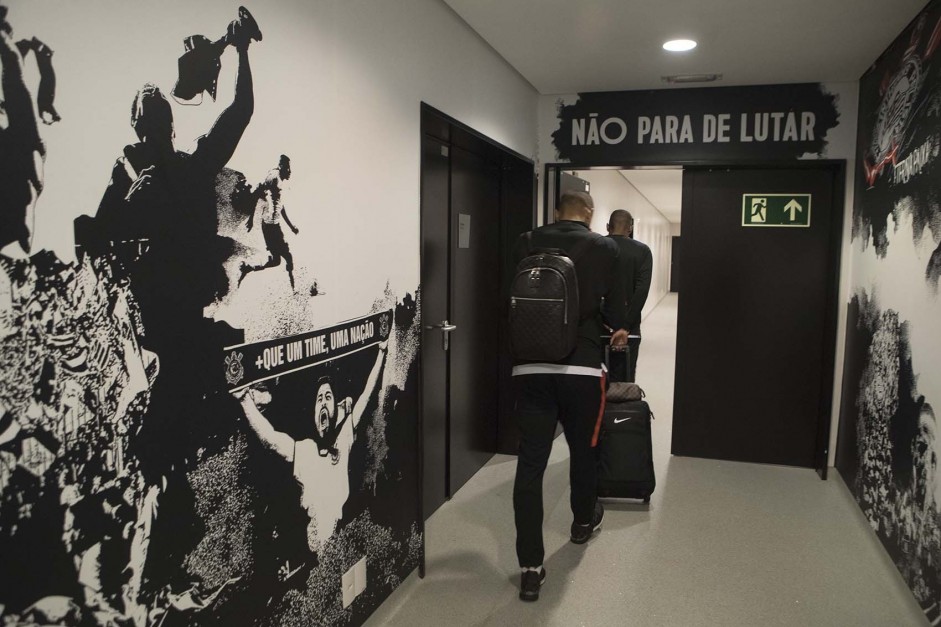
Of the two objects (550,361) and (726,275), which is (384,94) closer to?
(550,361)

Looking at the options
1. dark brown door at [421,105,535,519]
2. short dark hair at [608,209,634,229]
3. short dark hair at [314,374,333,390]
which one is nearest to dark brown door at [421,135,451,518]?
dark brown door at [421,105,535,519]

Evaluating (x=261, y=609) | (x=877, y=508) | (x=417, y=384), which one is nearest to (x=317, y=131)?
(x=417, y=384)

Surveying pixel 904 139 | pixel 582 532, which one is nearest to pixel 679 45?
pixel 904 139

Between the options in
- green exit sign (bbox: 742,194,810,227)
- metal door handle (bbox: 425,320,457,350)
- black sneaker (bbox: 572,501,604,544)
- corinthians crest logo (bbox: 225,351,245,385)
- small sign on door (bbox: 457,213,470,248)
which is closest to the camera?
corinthians crest logo (bbox: 225,351,245,385)

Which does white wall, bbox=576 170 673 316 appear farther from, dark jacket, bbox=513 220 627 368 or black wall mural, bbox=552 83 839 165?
dark jacket, bbox=513 220 627 368

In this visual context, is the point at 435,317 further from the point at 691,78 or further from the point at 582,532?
the point at 691,78

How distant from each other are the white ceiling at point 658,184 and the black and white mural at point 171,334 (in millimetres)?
5129

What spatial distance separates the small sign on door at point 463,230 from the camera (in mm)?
3521

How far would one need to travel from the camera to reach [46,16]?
43.4 inches

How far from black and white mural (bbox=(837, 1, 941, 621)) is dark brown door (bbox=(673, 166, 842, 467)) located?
27 centimetres

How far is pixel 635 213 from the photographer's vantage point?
10281 mm

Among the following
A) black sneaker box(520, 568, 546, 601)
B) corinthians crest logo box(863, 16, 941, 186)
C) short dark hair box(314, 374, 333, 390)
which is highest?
corinthians crest logo box(863, 16, 941, 186)

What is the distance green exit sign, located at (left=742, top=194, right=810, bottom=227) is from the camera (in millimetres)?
4051

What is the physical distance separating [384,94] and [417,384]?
1.08 m
